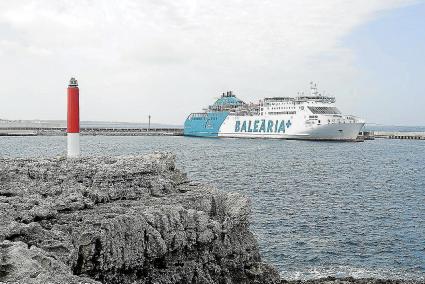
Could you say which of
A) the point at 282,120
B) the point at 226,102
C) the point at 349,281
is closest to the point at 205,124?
the point at 226,102

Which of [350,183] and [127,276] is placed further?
[350,183]

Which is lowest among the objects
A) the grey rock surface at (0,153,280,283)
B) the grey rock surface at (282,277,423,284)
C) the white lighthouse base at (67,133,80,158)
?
the grey rock surface at (282,277,423,284)

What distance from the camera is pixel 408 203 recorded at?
25812 millimetres

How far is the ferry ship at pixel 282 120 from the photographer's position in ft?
281

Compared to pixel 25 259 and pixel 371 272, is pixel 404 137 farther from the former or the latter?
pixel 25 259

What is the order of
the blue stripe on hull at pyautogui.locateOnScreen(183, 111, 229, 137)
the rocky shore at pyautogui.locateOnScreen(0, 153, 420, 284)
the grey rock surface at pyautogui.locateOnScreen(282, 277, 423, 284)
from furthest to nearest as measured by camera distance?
the blue stripe on hull at pyautogui.locateOnScreen(183, 111, 229, 137)
the grey rock surface at pyautogui.locateOnScreen(282, 277, 423, 284)
the rocky shore at pyautogui.locateOnScreen(0, 153, 420, 284)

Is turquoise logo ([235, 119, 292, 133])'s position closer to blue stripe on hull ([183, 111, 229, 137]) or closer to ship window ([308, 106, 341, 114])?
ship window ([308, 106, 341, 114])

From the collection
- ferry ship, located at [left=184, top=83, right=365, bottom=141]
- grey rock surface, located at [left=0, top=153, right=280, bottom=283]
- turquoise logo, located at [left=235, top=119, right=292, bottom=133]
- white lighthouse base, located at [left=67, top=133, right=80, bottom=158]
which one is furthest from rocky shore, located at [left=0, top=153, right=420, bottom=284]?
turquoise logo, located at [left=235, top=119, right=292, bottom=133]

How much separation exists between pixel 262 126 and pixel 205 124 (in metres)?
17.9

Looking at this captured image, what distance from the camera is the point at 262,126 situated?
96375 mm

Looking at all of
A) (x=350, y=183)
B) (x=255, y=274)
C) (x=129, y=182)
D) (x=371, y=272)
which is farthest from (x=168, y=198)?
(x=350, y=183)

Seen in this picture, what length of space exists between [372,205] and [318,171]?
1720cm

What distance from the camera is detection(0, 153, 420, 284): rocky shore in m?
6.09

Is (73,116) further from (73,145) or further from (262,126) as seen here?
(262,126)
